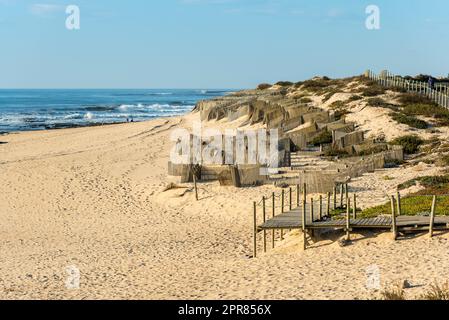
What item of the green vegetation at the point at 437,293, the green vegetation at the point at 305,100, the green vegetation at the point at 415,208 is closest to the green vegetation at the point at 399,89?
the green vegetation at the point at 305,100

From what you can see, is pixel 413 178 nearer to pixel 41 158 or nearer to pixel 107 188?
pixel 107 188

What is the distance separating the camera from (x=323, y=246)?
13945 millimetres

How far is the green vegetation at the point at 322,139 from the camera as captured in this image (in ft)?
98.7

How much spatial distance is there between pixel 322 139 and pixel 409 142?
177 inches

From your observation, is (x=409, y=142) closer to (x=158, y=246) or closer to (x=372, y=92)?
(x=158, y=246)

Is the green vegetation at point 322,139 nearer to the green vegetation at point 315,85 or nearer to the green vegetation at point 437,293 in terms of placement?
the green vegetation at point 437,293

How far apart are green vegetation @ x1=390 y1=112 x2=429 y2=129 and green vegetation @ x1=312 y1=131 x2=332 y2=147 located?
3589 millimetres

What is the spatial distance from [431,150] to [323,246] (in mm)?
12930

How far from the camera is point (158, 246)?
54.4ft

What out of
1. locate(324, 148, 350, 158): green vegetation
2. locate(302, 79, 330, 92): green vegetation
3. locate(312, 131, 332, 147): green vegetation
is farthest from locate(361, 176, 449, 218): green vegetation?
locate(302, 79, 330, 92): green vegetation

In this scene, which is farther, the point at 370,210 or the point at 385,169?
the point at 385,169

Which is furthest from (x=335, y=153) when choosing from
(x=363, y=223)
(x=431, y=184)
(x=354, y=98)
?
(x=354, y=98)

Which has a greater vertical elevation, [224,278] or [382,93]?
[382,93]
